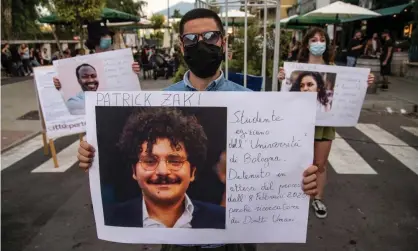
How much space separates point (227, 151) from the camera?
71.6 inches

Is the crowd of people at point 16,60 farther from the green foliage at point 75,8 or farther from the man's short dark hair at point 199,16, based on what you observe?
the man's short dark hair at point 199,16

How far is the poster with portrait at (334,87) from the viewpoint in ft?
13.0

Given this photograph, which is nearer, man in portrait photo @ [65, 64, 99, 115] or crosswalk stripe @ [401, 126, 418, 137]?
man in portrait photo @ [65, 64, 99, 115]

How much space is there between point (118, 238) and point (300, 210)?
0.86m

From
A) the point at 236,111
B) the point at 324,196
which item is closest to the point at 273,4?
the point at 324,196

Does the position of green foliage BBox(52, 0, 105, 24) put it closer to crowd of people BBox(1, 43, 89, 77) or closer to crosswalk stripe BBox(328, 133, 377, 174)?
crosswalk stripe BBox(328, 133, 377, 174)

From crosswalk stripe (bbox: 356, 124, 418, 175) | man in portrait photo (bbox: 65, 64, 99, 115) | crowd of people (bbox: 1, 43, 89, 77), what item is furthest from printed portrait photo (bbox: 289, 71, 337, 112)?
crowd of people (bbox: 1, 43, 89, 77)

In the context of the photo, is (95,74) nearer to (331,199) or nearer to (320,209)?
(320,209)

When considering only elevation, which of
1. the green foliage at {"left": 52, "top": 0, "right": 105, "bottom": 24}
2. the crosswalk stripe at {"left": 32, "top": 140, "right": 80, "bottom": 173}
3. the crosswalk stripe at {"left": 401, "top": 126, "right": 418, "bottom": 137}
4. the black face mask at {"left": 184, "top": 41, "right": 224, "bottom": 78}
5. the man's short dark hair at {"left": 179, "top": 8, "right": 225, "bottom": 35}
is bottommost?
the crosswalk stripe at {"left": 32, "top": 140, "right": 80, "bottom": 173}

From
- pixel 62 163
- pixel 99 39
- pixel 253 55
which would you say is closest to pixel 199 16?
pixel 99 39

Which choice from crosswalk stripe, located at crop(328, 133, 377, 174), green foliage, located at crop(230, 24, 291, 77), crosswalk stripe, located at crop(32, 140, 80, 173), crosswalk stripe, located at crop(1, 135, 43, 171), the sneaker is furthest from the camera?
green foliage, located at crop(230, 24, 291, 77)

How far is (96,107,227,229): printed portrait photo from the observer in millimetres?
1801

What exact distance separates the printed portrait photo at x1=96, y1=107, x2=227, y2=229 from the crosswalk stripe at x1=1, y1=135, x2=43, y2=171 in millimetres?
5146

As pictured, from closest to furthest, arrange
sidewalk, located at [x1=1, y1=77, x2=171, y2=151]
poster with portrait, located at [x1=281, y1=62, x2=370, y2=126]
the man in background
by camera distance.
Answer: poster with portrait, located at [x1=281, y1=62, x2=370, y2=126] < sidewalk, located at [x1=1, y1=77, x2=171, y2=151] < the man in background
